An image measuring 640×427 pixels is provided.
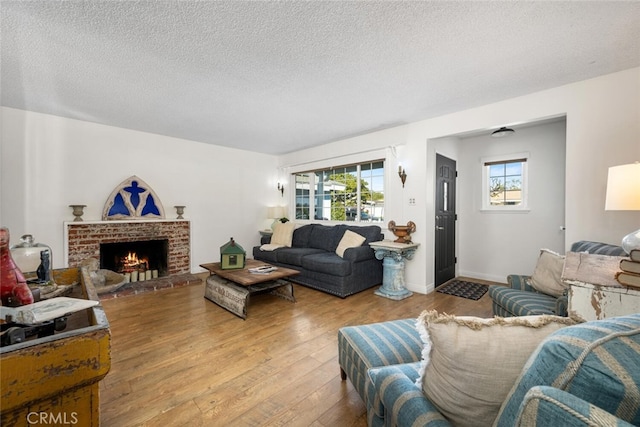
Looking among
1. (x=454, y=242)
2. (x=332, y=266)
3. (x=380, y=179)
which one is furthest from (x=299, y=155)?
(x=454, y=242)

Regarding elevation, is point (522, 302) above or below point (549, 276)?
below

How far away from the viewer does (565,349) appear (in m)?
0.56

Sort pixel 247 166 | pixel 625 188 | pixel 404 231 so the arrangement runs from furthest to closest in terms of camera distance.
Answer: pixel 247 166 → pixel 404 231 → pixel 625 188

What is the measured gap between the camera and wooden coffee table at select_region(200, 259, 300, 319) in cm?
283

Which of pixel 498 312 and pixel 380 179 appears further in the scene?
pixel 380 179

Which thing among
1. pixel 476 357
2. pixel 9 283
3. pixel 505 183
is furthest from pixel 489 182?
pixel 9 283

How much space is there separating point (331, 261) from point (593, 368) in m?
3.15

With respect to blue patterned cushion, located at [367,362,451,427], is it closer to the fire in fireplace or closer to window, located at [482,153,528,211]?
window, located at [482,153,528,211]

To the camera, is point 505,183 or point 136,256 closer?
point 505,183

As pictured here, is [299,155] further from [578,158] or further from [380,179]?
[578,158]

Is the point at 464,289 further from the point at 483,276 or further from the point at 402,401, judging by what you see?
the point at 402,401

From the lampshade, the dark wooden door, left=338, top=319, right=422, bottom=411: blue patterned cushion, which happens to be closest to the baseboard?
the dark wooden door

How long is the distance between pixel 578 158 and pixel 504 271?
2157mm

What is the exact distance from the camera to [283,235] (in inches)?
200
